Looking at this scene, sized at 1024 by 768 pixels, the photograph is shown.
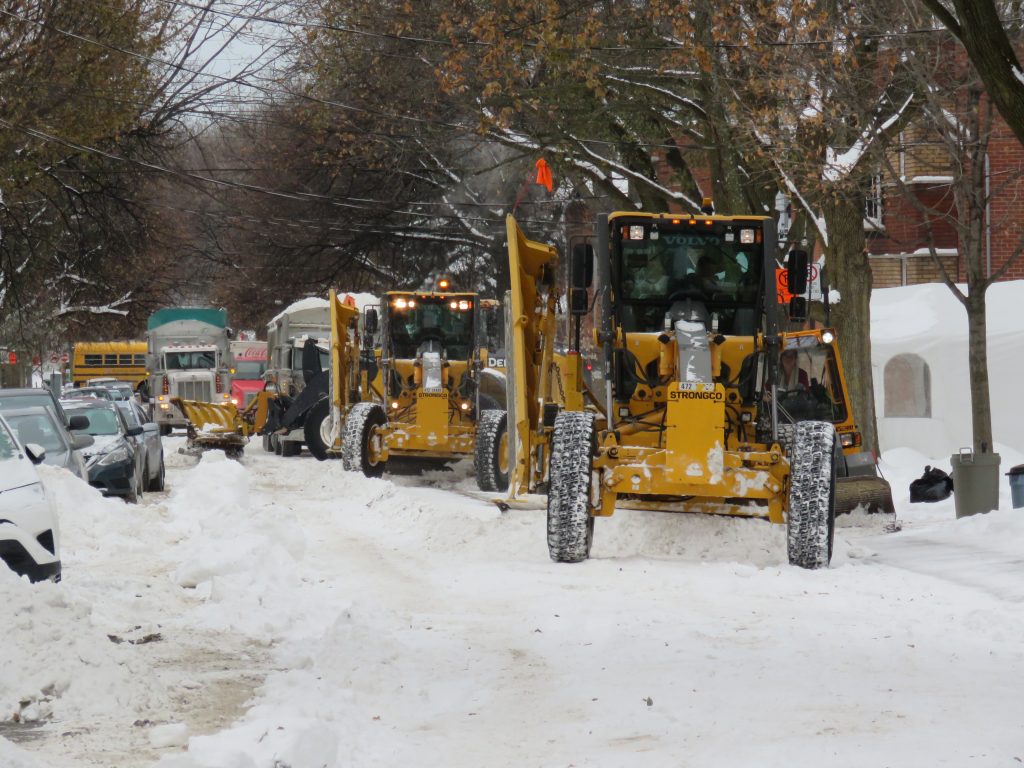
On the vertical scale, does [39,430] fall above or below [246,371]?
below

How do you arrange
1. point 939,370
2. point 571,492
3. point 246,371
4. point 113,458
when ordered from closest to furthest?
point 571,492 → point 113,458 → point 939,370 → point 246,371

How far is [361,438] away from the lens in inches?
891

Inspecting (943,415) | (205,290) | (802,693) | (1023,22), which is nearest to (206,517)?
(802,693)

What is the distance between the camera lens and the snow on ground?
6406 mm

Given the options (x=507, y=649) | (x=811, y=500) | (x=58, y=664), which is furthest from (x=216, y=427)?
(x=58, y=664)

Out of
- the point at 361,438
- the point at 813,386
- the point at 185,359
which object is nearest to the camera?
the point at 813,386

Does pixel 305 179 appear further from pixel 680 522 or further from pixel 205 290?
pixel 680 522

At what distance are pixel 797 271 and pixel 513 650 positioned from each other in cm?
565

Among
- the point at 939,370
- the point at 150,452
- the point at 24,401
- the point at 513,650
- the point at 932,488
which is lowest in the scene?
the point at 513,650

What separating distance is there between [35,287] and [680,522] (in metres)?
31.0

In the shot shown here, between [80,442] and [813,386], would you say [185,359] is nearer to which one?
[80,442]

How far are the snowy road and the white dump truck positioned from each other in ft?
97.8

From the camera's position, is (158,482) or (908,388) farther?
(908,388)

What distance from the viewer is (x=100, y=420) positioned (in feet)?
67.9
